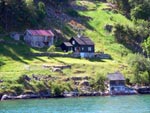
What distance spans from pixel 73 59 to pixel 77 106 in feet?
141

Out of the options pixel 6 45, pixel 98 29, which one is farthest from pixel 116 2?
pixel 6 45

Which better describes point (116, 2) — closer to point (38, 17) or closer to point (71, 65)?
point (38, 17)

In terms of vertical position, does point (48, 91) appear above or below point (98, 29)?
below

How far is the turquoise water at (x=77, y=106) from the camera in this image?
91.8 m

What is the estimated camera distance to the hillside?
129 m

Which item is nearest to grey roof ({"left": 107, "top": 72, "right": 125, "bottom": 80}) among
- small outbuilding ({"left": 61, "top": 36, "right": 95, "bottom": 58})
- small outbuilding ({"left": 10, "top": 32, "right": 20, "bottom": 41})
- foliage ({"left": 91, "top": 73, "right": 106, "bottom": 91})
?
foliage ({"left": 91, "top": 73, "right": 106, "bottom": 91})

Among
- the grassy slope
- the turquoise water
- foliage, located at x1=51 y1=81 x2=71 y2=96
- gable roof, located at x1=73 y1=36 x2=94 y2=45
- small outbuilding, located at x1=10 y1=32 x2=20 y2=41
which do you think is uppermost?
small outbuilding, located at x1=10 y1=32 x2=20 y2=41

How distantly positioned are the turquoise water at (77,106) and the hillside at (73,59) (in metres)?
13.7

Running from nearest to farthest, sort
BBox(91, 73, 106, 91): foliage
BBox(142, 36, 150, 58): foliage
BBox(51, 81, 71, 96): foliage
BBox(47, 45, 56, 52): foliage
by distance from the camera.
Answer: BBox(51, 81, 71, 96): foliage → BBox(91, 73, 106, 91): foliage → BBox(47, 45, 56, 52): foliage → BBox(142, 36, 150, 58): foliage

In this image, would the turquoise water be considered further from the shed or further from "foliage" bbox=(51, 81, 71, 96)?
the shed

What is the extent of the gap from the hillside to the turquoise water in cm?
1367

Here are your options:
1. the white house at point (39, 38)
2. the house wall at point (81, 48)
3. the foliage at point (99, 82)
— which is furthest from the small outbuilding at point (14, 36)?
the foliage at point (99, 82)

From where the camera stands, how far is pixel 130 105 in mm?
99750

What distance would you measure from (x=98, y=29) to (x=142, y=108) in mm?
72191
